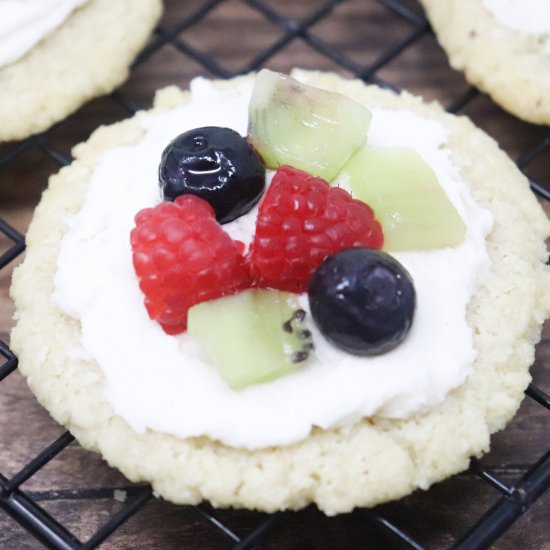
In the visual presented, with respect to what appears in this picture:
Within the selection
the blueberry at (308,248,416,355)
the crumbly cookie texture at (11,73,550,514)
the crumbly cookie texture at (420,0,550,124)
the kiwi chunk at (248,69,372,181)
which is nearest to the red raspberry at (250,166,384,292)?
the blueberry at (308,248,416,355)

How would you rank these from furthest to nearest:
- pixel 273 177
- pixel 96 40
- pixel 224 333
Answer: pixel 96 40
pixel 273 177
pixel 224 333

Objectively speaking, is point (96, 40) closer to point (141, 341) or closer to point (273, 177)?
point (273, 177)

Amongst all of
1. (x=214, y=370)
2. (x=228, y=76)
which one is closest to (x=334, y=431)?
(x=214, y=370)

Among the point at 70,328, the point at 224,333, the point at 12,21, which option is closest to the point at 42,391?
the point at 70,328

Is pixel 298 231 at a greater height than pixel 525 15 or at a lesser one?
greater

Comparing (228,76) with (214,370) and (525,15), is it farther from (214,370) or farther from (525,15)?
(214,370)

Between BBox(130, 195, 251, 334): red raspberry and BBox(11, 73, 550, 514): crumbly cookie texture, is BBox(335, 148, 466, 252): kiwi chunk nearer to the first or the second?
BBox(11, 73, 550, 514): crumbly cookie texture
